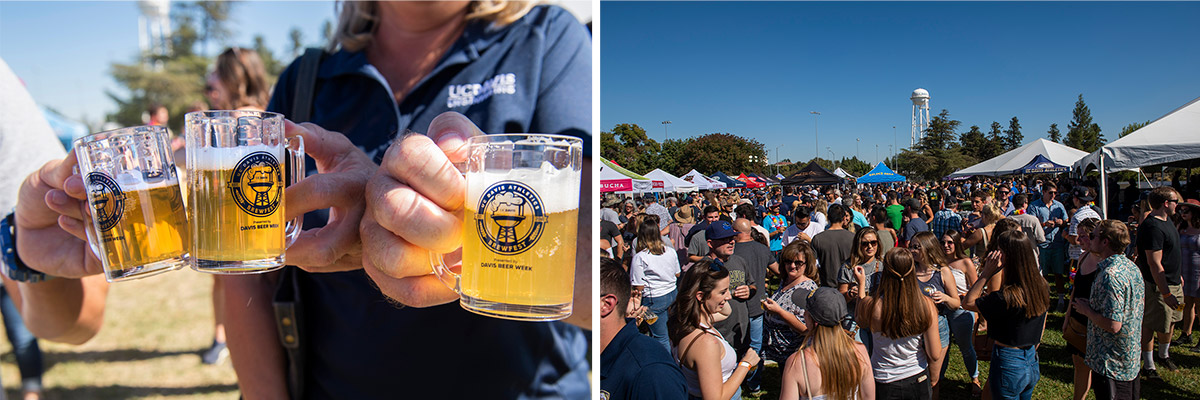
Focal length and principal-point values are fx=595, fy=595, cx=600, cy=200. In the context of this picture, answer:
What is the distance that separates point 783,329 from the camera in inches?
153

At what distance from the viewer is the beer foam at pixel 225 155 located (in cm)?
92

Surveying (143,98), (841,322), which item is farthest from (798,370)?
(143,98)

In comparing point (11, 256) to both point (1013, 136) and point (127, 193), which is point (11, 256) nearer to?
point (127, 193)

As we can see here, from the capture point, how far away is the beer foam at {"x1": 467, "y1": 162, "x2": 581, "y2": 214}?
809 millimetres

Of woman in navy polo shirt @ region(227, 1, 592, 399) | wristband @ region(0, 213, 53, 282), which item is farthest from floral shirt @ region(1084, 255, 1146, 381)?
wristband @ region(0, 213, 53, 282)

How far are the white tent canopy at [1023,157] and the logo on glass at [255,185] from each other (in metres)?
4.59

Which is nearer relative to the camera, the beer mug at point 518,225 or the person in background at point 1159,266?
the beer mug at point 518,225

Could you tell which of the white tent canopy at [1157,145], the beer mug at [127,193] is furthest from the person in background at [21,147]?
the white tent canopy at [1157,145]

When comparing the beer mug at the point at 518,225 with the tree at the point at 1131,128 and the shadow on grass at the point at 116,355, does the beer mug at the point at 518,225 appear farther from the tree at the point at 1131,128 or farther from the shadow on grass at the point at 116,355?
the shadow on grass at the point at 116,355

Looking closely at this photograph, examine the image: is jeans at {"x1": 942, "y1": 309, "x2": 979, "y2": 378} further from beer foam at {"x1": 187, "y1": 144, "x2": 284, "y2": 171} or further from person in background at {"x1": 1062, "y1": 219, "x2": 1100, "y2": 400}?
beer foam at {"x1": 187, "y1": 144, "x2": 284, "y2": 171}

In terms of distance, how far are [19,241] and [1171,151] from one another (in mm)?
5121

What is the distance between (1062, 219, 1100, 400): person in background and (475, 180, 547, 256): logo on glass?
3.82 meters

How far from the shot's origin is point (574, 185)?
0.88 m

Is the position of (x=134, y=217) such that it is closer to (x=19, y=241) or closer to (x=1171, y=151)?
(x=19, y=241)
